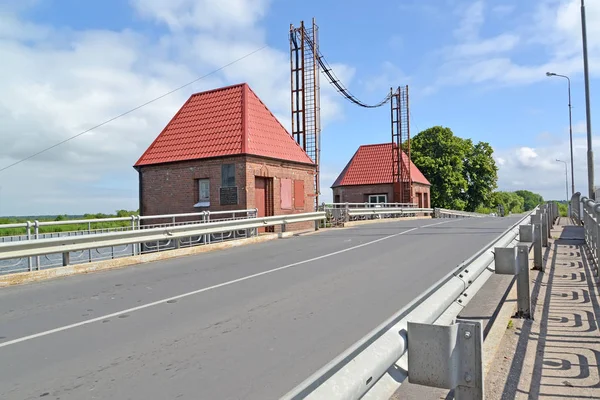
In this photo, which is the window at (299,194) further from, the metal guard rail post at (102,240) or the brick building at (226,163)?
the metal guard rail post at (102,240)

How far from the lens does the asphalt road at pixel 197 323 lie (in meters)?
4.28

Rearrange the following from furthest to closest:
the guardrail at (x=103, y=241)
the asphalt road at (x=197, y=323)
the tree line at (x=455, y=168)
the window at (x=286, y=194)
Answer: the tree line at (x=455, y=168) → the window at (x=286, y=194) → the guardrail at (x=103, y=241) → the asphalt road at (x=197, y=323)

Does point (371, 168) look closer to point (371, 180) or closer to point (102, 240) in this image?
point (371, 180)

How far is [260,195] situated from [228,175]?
1801 mm

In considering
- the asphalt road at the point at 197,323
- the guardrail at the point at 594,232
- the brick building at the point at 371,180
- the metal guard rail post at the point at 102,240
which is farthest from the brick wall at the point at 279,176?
the brick building at the point at 371,180

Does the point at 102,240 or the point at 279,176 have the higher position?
the point at 279,176

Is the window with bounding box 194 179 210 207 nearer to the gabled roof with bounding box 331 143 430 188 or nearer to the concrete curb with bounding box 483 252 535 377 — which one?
the concrete curb with bounding box 483 252 535 377

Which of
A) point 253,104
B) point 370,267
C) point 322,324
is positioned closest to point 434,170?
point 253,104

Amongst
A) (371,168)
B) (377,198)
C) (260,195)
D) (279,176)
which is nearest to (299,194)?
(279,176)

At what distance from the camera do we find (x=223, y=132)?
2311 cm

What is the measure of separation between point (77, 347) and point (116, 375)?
121 centimetres

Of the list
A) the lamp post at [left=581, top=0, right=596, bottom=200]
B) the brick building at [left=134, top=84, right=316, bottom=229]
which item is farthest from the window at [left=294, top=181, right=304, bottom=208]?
the lamp post at [left=581, top=0, right=596, bottom=200]

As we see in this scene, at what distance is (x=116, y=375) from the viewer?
4426mm

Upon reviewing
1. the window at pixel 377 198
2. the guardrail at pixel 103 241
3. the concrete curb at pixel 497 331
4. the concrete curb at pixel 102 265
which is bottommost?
the concrete curb at pixel 497 331
